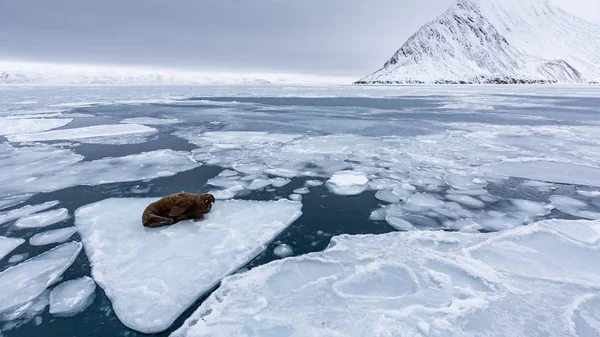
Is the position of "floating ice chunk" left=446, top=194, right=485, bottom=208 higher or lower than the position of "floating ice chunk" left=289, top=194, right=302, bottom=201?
higher

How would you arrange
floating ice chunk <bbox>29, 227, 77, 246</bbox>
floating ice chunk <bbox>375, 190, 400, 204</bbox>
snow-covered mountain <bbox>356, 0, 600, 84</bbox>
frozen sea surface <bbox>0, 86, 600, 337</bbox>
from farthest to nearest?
Result: 1. snow-covered mountain <bbox>356, 0, 600, 84</bbox>
2. floating ice chunk <bbox>375, 190, 400, 204</bbox>
3. floating ice chunk <bbox>29, 227, 77, 246</bbox>
4. frozen sea surface <bbox>0, 86, 600, 337</bbox>

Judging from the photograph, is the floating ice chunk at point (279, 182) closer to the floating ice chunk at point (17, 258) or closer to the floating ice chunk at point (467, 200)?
the floating ice chunk at point (467, 200)

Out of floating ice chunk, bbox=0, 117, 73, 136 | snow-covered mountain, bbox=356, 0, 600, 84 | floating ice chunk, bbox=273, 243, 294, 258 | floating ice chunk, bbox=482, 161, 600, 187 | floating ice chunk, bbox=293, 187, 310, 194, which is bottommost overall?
floating ice chunk, bbox=0, 117, 73, 136

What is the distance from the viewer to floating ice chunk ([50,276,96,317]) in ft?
9.32

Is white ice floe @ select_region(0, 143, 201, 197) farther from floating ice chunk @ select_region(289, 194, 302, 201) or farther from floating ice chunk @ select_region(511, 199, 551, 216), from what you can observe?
floating ice chunk @ select_region(511, 199, 551, 216)

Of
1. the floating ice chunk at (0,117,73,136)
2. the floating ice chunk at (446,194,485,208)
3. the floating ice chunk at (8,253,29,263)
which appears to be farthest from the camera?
the floating ice chunk at (0,117,73,136)

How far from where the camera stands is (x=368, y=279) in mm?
3182

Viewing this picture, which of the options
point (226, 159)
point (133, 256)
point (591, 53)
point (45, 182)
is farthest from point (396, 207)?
point (591, 53)

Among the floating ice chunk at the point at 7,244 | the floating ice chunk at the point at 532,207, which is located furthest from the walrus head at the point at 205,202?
the floating ice chunk at the point at 532,207

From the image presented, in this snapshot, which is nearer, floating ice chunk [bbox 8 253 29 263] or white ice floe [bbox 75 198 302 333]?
white ice floe [bbox 75 198 302 333]

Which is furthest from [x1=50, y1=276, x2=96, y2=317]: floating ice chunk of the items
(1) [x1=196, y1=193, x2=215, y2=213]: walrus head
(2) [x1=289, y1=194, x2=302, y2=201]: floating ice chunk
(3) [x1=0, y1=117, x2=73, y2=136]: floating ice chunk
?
(3) [x1=0, y1=117, x2=73, y2=136]: floating ice chunk

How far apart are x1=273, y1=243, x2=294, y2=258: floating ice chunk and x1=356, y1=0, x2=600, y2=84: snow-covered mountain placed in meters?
152

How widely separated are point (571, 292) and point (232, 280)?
3164 mm

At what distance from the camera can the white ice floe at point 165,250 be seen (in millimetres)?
2906
